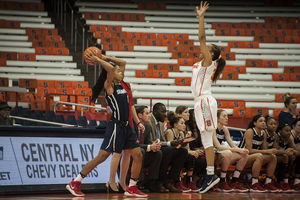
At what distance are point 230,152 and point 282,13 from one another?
15.9 m

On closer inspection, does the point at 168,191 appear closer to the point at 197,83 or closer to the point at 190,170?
the point at 190,170

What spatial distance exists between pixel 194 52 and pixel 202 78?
12204 millimetres

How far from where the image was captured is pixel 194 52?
1648cm

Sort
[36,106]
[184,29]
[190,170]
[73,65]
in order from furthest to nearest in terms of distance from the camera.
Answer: [184,29]
[73,65]
[36,106]
[190,170]

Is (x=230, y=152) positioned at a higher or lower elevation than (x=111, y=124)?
lower

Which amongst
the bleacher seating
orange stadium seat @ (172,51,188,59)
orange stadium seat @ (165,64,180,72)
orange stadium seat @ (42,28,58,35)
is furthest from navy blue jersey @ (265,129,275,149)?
orange stadium seat @ (42,28,58,35)

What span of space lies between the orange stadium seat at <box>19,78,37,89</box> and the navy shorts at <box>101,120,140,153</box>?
9.90 m

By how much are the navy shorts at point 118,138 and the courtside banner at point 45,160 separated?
957 mm

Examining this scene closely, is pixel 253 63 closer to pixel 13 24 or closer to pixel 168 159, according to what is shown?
pixel 13 24

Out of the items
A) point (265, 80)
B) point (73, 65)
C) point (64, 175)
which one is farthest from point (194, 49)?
point (64, 175)

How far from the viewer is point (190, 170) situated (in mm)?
5664

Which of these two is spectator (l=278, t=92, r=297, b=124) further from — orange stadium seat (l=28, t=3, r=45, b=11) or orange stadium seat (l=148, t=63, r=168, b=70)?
orange stadium seat (l=28, t=3, r=45, b=11)

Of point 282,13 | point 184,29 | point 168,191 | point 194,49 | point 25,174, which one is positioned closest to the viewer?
point 25,174

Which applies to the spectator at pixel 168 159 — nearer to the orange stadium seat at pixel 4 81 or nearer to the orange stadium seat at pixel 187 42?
the orange stadium seat at pixel 4 81
